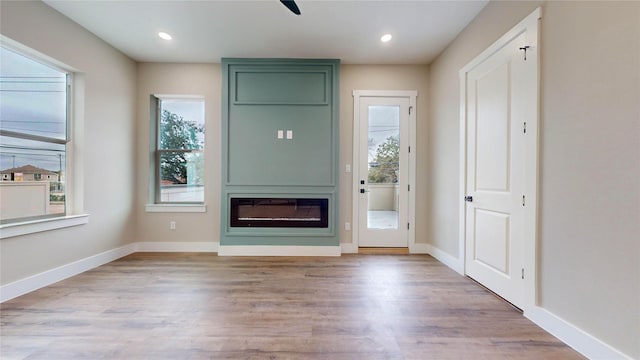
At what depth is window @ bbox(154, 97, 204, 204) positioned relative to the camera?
4.13 metres

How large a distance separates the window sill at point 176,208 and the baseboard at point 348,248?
2.13 meters

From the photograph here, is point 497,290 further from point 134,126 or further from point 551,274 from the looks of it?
point 134,126

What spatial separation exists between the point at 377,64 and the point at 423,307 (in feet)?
10.8

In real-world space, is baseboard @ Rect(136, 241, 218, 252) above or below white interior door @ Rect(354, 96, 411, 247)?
below

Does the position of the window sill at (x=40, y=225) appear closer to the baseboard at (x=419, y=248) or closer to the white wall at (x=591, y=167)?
the baseboard at (x=419, y=248)

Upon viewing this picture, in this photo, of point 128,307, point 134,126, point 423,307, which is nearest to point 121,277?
point 128,307

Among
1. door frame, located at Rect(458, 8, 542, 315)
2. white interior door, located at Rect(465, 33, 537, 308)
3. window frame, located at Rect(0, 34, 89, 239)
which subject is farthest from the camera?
window frame, located at Rect(0, 34, 89, 239)

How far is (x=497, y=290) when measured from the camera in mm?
2523

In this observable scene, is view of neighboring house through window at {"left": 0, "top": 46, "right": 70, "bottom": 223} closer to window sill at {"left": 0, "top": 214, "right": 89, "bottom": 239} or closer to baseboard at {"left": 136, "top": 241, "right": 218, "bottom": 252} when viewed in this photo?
window sill at {"left": 0, "top": 214, "right": 89, "bottom": 239}

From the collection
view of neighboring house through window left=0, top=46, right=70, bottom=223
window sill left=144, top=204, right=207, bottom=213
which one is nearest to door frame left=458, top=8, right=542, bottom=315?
window sill left=144, top=204, right=207, bottom=213

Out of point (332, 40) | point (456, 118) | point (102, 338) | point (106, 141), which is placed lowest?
point (102, 338)

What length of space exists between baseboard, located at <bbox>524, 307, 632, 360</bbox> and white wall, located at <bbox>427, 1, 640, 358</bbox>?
0.12 feet

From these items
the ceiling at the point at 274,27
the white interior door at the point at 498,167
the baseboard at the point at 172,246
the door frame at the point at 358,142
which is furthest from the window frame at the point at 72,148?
the white interior door at the point at 498,167

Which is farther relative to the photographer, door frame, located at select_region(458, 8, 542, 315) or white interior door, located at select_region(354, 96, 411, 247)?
white interior door, located at select_region(354, 96, 411, 247)
